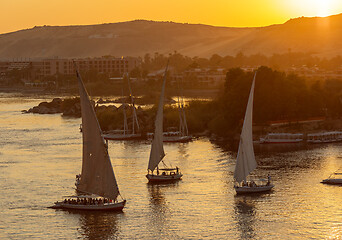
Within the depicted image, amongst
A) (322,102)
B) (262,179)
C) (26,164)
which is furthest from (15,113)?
(262,179)

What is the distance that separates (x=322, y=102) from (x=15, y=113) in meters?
41.4

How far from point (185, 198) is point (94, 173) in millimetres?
5039

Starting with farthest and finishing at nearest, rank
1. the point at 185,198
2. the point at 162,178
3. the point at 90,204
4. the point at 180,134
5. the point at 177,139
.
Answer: the point at 180,134 < the point at 177,139 < the point at 162,178 < the point at 185,198 < the point at 90,204

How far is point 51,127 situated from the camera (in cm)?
7725

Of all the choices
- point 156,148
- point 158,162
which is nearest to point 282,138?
point 156,148

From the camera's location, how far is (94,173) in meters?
37.2

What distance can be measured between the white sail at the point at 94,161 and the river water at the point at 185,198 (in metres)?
1.27

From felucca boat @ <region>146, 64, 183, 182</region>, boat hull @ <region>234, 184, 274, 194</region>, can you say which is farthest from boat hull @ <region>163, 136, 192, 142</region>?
boat hull @ <region>234, 184, 274, 194</region>

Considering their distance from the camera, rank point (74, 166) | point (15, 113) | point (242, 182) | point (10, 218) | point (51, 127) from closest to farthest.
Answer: point (10, 218), point (242, 182), point (74, 166), point (51, 127), point (15, 113)

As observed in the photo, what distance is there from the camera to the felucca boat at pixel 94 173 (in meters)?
36.8

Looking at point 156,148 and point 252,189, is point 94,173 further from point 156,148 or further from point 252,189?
Answer: point 252,189

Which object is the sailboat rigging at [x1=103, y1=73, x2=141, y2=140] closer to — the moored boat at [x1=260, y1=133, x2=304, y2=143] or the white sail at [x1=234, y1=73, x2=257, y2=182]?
the moored boat at [x1=260, y1=133, x2=304, y2=143]

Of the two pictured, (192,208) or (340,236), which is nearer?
(340,236)

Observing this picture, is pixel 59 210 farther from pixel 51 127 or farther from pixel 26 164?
pixel 51 127
